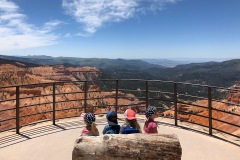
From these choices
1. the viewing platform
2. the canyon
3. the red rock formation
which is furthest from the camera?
the red rock formation

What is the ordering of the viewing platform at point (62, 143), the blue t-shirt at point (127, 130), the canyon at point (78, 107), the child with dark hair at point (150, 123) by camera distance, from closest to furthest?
the blue t-shirt at point (127, 130)
the child with dark hair at point (150, 123)
the viewing platform at point (62, 143)
the canyon at point (78, 107)

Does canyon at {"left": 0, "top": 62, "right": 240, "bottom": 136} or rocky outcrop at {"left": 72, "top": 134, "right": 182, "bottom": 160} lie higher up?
rocky outcrop at {"left": 72, "top": 134, "right": 182, "bottom": 160}

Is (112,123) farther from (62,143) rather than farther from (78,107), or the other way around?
(78,107)

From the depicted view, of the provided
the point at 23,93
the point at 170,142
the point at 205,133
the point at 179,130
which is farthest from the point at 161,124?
the point at 23,93

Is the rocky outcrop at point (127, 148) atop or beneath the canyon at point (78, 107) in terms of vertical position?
atop

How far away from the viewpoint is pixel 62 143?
8.03m

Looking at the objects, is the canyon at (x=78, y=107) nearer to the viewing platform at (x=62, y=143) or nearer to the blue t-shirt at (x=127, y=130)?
the viewing platform at (x=62, y=143)

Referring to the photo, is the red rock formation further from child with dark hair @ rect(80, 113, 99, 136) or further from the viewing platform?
child with dark hair @ rect(80, 113, 99, 136)

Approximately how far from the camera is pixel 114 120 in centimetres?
525

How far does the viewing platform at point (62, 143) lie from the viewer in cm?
710

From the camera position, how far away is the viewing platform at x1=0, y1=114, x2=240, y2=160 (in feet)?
23.3

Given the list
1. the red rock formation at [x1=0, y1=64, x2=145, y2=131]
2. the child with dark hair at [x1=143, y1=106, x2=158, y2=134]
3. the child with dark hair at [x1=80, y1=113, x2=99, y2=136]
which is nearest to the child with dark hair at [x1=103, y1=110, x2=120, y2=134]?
the child with dark hair at [x1=80, y1=113, x2=99, y2=136]

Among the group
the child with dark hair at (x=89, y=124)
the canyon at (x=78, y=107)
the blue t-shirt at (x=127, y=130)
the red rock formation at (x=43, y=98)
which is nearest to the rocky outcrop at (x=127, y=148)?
the blue t-shirt at (x=127, y=130)

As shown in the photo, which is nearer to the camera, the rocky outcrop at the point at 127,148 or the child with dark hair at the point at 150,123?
the rocky outcrop at the point at 127,148
